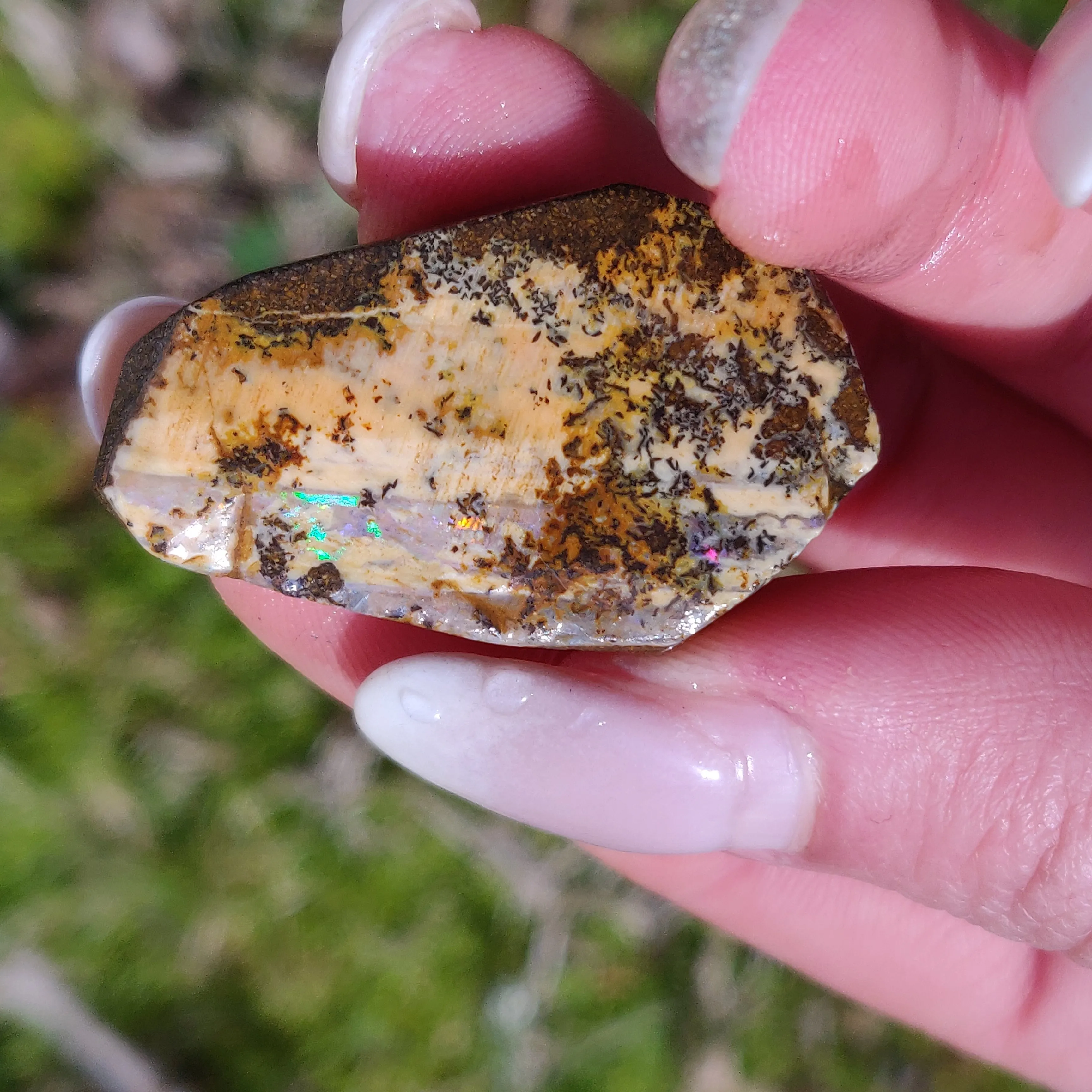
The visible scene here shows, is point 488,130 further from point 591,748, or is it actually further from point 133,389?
point 591,748

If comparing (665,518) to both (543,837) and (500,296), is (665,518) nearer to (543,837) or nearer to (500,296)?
(500,296)

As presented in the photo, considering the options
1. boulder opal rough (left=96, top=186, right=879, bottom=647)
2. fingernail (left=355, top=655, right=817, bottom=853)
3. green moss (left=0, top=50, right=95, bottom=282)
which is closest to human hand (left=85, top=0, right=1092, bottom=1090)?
fingernail (left=355, top=655, right=817, bottom=853)

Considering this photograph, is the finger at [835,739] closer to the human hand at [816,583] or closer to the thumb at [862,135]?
the human hand at [816,583]

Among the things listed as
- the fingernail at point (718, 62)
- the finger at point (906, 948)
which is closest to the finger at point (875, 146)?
the fingernail at point (718, 62)

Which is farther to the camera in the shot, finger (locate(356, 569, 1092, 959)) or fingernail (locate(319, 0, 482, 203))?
fingernail (locate(319, 0, 482, 203))

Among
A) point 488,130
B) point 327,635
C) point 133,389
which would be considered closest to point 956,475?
point 488,130

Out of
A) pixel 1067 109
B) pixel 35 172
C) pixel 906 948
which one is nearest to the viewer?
pixel 1067 109

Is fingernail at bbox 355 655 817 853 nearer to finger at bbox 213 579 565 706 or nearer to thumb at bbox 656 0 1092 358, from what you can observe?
finger at bbox 213 579 565 706
